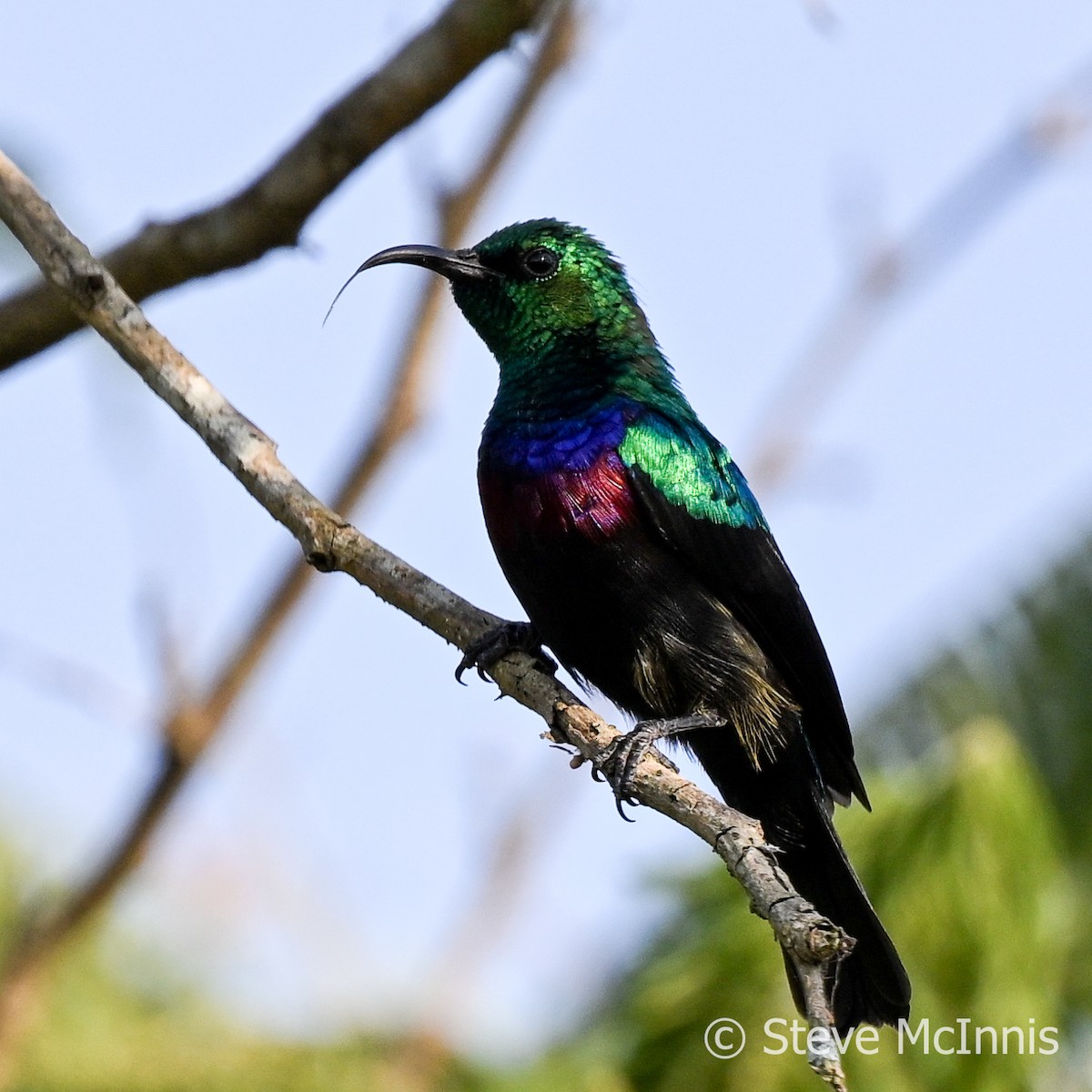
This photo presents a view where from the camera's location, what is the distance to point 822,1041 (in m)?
2.45

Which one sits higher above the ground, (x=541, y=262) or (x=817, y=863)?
(x=541, y=262)

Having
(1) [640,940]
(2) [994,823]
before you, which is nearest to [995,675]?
(1) [640,940]

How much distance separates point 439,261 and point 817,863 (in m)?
2.05

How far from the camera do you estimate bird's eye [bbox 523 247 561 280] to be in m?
4.73

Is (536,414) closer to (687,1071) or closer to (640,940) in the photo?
(687,1071)

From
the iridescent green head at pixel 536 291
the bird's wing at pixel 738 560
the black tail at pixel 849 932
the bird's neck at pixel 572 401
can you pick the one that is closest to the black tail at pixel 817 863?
the black tail at pixel 849 932

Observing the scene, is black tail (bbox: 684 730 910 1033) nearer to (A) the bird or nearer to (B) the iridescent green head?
(A) the bird

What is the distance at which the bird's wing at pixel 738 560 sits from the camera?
4.24m

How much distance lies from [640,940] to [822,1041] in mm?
3793

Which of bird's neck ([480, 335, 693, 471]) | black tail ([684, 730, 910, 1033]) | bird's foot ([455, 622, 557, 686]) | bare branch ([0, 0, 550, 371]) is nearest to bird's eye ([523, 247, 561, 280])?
bird's neck ([480, 335, 693, 471])

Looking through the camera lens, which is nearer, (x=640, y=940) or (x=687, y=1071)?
(x=687, y=1071)

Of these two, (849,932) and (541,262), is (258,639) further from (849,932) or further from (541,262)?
(849,932)

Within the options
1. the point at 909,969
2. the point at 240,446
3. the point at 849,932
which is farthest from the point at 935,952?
the point at 240,446

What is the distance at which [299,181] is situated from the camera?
3.96 meters
